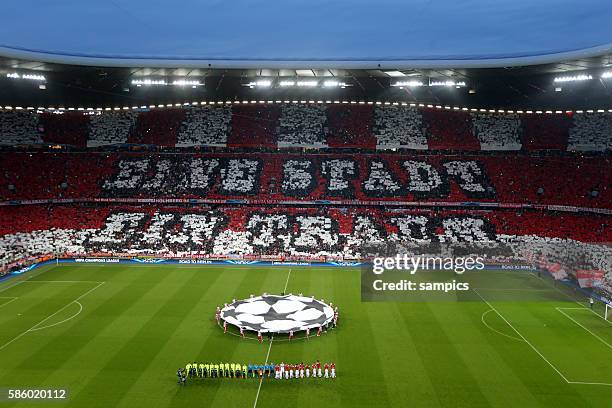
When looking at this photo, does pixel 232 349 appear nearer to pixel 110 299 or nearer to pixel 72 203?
pixel 110 299

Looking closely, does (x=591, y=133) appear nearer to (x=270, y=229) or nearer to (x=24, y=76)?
(x=270, y=229)

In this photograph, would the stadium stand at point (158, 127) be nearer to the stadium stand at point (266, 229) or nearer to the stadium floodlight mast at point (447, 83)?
the stadium stand at point (266, 229)

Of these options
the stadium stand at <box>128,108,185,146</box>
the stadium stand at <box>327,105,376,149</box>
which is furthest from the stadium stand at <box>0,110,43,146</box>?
the stadium stand at <box>327,105,376,149</box>

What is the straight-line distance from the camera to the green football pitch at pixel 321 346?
2111cm

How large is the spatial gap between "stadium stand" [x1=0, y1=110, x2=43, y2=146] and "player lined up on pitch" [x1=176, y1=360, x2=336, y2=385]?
155 ft

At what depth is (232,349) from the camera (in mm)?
25656

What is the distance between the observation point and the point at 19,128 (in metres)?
59.2

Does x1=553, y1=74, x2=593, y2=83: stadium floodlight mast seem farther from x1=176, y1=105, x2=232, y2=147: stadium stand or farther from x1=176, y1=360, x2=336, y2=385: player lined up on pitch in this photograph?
x1=176, y1=105, x2=232, y2=147: stadium stand

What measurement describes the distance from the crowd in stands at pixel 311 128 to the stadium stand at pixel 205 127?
0.12 meters

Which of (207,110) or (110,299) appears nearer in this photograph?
(110,299)

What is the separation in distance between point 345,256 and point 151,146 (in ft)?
95.4

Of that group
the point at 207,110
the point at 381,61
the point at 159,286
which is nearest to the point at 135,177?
the point at 207,110

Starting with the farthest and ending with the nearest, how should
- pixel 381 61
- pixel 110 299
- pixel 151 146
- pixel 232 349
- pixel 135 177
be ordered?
pixel 151 146 < pixel 135 177 < pixel 381 61 < pixel 110 299 < pixel 232 349

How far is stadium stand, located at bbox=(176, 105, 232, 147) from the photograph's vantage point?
61.2 m
